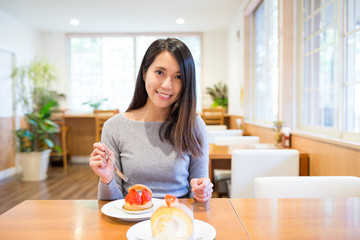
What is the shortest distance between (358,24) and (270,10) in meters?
2.14

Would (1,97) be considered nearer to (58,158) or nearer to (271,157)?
(58,158)

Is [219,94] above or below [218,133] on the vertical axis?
above

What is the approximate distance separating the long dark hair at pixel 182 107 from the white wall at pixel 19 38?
4777 mm

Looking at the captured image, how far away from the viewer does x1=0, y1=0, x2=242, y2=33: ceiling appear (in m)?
5.01

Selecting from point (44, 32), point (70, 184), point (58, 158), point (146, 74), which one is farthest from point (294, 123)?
point (44, 32)

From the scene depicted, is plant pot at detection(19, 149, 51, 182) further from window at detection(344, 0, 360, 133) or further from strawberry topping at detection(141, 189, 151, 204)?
strawberry topping at detection(141, 189, 151, 204)

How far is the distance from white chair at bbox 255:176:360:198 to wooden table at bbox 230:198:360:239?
0.94 feet

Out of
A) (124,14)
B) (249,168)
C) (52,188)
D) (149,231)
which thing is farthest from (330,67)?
(124,14)

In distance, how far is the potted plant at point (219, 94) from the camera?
6.67m

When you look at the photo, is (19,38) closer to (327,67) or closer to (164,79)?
(327,67)

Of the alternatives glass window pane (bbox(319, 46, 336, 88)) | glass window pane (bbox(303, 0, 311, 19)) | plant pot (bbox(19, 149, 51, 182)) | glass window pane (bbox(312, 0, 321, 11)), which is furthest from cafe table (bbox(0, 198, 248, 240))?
plant pot (bbox(19, 149, 51, 182))

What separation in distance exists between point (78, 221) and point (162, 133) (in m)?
0.56

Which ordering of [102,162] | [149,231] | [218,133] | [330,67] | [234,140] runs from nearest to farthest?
1. [149,231]
2. [102,162]
3. [330,67]
4. [234,140]
5. [218,133]

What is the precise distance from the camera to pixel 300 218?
0.96 metres
